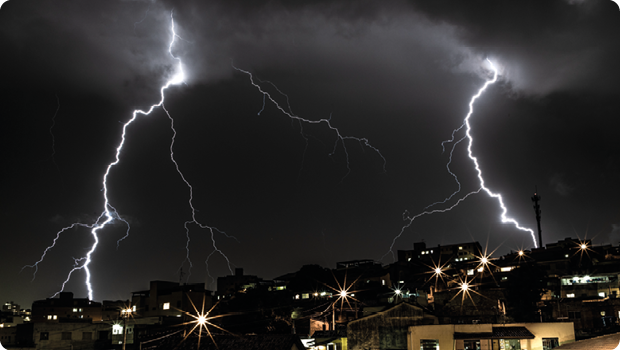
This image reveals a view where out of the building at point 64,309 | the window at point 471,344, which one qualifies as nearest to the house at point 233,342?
the window at point 471,344

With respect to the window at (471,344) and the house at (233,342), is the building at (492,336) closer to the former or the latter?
the window at (471,344)

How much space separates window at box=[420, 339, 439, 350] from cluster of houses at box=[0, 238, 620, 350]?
0.04 m

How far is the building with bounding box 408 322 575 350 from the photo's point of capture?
17594mm

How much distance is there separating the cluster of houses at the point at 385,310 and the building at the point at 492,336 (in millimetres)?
39

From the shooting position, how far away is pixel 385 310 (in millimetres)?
20906

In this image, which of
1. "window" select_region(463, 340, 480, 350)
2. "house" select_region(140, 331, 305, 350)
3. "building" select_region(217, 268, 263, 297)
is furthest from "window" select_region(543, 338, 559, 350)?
"building" select_region(217, 268, 263, 297)

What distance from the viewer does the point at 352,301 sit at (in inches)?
1341

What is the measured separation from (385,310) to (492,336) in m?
4.77

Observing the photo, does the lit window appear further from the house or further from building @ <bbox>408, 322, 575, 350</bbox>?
building @ <bbox>408, 322, 575, 350</bbox>

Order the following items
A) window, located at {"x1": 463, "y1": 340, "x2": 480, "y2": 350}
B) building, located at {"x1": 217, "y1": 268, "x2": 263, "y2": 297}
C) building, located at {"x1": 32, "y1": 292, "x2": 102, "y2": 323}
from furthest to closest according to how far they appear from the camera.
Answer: building, located at {"x1": 217, "y1": 268, "x2": 263, "y2": 297}, building, located at {"x1": 32, "y1": 292, "x2": 102, "y2": 323}, window, located at {"x1": 463, "y1": 340, "x2": 480, "y2": 350}

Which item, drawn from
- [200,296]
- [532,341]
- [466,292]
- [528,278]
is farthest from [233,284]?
[532,341]

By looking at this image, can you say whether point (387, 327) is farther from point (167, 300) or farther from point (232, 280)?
point (232, 280)

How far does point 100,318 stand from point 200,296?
11900 millimetres

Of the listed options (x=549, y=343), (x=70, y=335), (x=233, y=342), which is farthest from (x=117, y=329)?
(x=549, y=343)
